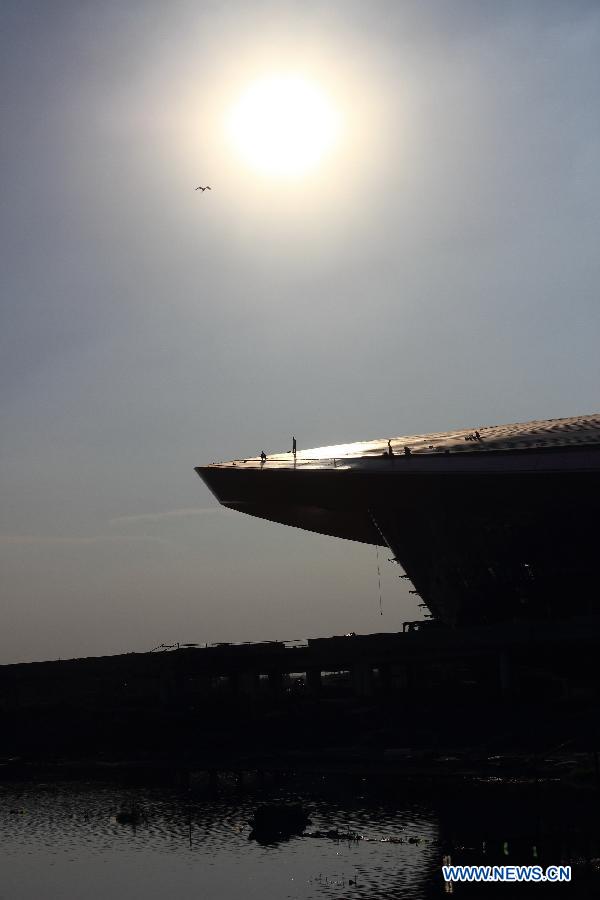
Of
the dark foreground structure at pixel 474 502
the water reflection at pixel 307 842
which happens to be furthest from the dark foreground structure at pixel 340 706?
the water reflection at pixel 307 842

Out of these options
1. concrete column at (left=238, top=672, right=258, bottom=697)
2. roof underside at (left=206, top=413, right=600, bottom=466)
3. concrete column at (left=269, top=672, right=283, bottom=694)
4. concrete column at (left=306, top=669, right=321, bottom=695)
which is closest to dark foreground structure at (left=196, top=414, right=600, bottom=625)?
roof underside at (left=206, top=413, right=600, bottom=466)

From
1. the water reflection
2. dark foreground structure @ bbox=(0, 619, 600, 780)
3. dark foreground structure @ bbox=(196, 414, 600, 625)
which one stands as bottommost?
the water reflection

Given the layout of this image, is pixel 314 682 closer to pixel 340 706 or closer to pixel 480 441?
pixel 340 706

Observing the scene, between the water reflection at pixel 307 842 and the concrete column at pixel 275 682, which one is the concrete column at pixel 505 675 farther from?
the concrete column at pixel 275 682

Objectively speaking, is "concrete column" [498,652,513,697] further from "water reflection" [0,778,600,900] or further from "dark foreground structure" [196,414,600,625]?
"water reflection" [0,778,600,900]

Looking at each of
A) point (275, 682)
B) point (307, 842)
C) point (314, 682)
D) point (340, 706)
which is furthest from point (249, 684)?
point (307, 842)

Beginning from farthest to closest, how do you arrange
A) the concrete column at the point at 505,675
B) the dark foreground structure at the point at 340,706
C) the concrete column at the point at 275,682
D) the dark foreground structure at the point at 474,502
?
the concrete column at the point at 275,682 < the concrete column at the point at 505,675 < the dark foreground structure at the point at 474,502 < the dark foreground structure at the point at 340,706
